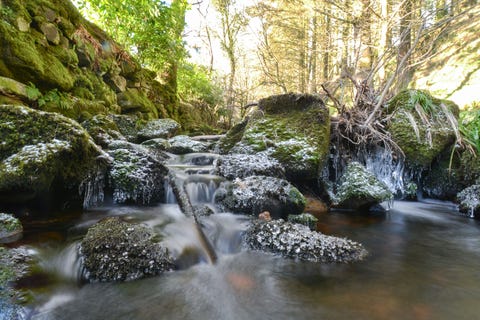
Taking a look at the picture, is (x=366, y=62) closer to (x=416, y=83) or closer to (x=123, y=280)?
(x=416, y=83)

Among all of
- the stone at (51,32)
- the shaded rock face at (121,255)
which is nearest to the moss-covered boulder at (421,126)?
the shaded rock face at (121,255)

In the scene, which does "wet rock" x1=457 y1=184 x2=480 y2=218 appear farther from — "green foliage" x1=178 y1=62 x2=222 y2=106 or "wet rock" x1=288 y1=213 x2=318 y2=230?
"green foliage" x1=178 y1=62 x2=222 y2=106

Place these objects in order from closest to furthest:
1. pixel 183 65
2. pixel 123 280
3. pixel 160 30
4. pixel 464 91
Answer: pixel 123 280
pixel 160 30
pixel 464 91
pixel 183 65

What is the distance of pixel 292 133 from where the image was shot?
17.2 feet

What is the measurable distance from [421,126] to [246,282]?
17.4ft

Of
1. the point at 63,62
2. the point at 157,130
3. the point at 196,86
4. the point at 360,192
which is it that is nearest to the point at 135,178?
the point at 360,192

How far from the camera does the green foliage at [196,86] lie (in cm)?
1322

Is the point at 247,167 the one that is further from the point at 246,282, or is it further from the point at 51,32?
the point at 51,32

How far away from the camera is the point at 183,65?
12633mm

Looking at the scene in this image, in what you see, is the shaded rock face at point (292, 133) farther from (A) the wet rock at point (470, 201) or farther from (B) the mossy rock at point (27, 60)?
(B) the mossy rock at point (27, 60)

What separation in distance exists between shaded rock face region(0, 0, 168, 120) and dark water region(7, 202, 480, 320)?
296 cm

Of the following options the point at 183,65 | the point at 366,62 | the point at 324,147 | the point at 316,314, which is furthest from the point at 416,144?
the point at 183,65

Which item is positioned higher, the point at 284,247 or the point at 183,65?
Answer: the point at 183,65

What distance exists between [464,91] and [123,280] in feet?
39.1
